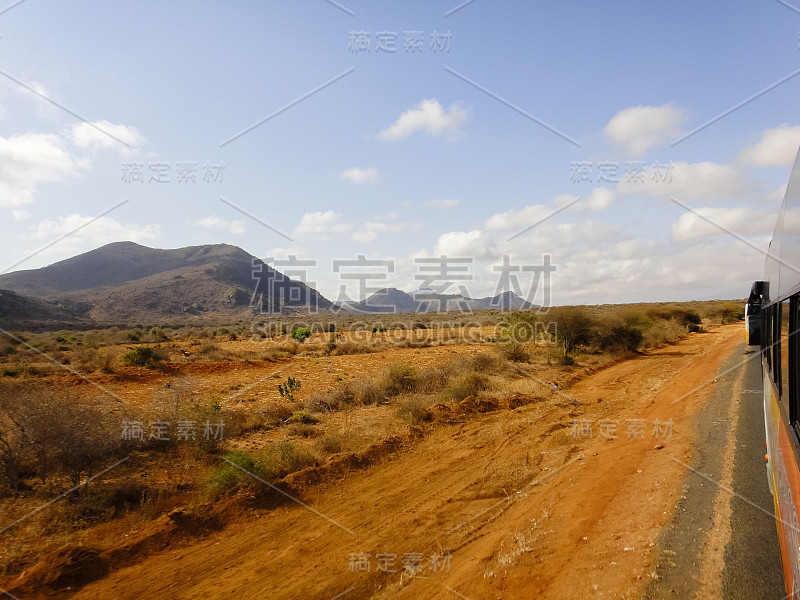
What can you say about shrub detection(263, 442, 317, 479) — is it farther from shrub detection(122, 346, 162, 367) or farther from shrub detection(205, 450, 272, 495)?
shrub detection(122, 346, 162, 367)

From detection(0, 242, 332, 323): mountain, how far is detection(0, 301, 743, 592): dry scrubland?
60.3 meters

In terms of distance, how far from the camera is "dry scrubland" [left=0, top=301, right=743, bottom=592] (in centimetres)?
592

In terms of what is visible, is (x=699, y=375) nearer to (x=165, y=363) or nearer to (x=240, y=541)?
(x=240, y=541)

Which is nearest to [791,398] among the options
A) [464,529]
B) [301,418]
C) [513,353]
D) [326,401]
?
[464,529]

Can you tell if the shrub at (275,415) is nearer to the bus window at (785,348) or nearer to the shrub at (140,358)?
the bus window at (785,348)

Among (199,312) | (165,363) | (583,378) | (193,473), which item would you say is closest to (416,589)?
(193,473)

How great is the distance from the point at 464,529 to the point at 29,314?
6535 centimetres

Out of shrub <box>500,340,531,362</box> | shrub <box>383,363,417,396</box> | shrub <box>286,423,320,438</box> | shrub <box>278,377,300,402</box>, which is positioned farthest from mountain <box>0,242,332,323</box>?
shrub <box>286,423,320,438</box>

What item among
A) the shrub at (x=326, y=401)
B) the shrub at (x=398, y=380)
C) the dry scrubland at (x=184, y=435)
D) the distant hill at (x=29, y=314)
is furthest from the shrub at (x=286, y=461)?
the distant hill at (x=29, y=314)

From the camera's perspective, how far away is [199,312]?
84.2 metres

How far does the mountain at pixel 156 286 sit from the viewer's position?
77.3 meters

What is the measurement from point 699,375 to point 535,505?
41.2ft

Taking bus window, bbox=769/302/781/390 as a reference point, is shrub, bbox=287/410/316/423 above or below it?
below

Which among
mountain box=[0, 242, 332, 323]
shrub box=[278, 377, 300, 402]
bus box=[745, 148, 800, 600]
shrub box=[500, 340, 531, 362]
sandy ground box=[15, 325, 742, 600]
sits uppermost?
mountain box=[0, 242, 332, 323]
